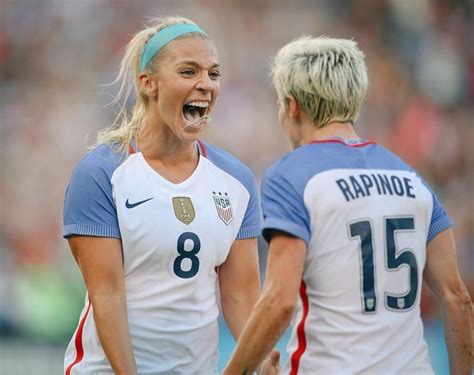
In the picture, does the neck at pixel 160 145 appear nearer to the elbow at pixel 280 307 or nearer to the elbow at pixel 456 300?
the elbow at pixel 280 307

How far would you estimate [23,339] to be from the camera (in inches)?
412

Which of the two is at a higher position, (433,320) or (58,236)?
(58,236)

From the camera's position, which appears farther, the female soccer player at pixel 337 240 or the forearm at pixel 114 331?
the forearm at pixel 114 331

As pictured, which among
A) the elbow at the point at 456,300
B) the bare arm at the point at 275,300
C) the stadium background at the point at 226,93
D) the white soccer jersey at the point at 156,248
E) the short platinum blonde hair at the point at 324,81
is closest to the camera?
the bare arm at the point at 275,300

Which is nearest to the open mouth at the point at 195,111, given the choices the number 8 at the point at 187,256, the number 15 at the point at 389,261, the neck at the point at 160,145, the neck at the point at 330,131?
the neck at the point at 160,145

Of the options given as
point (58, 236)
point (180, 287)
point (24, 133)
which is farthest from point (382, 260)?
point (24, 133)

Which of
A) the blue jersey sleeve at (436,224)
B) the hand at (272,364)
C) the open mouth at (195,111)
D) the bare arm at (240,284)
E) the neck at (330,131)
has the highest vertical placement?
the open mouth at (195,111)

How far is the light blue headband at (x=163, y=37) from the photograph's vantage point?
486cm

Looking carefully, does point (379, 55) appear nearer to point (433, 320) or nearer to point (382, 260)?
point (433, 320)

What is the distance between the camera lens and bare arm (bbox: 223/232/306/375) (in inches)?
157

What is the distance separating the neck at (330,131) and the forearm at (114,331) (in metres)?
1.11

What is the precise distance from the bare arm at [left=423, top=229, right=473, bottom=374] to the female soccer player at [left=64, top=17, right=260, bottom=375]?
1023 millimetres

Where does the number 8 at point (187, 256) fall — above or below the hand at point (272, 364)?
above

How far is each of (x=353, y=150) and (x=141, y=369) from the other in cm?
142
